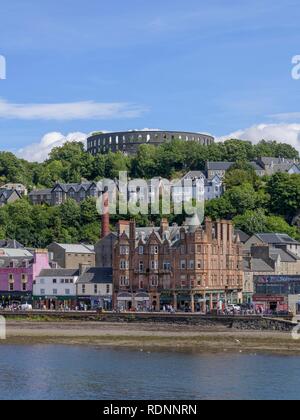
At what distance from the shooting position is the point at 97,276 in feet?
308

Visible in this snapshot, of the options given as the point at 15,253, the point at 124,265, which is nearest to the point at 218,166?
the point at 15,253

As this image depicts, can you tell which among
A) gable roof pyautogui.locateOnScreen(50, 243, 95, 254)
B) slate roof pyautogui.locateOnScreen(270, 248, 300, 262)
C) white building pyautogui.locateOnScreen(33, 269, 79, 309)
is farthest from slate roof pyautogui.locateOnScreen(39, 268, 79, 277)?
slate roof pyautogui.locateOnScreen(270, 248, 300, 262)

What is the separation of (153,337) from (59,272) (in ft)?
77.3

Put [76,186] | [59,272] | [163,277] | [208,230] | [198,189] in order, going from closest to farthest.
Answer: [208,230] < [163,277] < [59,272] < [198,189] < [76,186]

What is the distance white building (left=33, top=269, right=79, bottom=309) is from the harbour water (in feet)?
85.0

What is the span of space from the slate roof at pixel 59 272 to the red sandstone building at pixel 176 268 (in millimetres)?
6139

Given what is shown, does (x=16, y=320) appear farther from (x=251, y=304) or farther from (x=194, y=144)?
(x=194, y=144)

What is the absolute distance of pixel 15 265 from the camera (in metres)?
99.1

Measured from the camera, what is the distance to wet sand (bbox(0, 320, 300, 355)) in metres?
68.8

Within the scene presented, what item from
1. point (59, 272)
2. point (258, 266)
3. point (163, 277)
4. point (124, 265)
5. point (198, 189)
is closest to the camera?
point (163, 277)

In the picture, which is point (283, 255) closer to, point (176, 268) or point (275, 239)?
point (275, 239)
